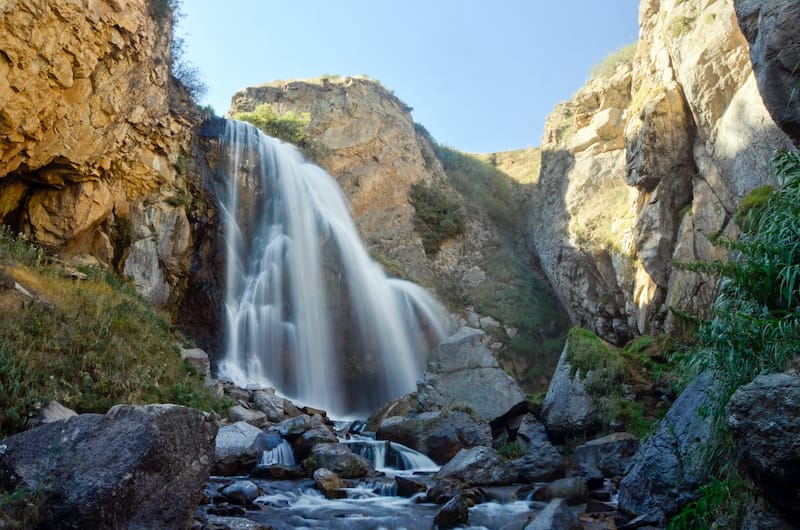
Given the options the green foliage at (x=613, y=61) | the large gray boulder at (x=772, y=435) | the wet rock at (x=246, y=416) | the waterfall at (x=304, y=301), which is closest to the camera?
the large gray boulder at (x=772, y=435)

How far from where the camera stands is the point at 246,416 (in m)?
11.3

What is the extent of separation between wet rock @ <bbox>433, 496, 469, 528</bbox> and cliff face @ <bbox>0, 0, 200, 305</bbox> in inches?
389

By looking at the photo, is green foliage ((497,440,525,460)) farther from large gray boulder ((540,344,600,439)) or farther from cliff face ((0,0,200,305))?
→ cliff face ((0,0,200,305))

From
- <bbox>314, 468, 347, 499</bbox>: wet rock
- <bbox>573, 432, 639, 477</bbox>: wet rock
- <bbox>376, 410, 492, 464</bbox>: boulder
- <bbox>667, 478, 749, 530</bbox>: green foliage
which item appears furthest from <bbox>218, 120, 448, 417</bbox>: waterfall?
<bbox>667, 478, 749, 530</bbox>: green foliage

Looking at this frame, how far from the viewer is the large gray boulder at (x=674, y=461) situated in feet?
19.9

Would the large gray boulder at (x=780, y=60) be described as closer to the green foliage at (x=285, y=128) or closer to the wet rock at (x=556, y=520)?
the wet rock at (x=556, y=520)

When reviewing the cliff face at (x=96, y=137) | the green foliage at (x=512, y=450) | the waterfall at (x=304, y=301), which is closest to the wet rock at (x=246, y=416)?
the waterfall at (x=304, y=301)

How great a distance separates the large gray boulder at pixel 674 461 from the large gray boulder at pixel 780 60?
3.70 metres

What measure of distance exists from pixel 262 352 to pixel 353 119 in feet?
58.9

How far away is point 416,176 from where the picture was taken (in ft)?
103

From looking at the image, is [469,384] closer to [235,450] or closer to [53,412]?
[235,450]

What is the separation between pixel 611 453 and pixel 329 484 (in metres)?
4.76

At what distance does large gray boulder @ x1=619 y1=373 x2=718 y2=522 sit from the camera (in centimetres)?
605

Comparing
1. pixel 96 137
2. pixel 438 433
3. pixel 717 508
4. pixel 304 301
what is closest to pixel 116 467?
pixel 717 508
